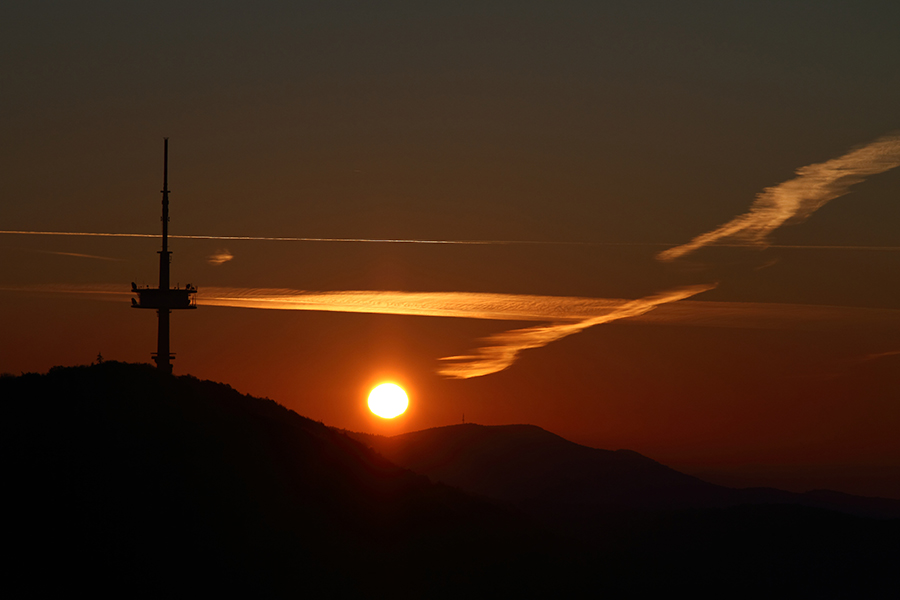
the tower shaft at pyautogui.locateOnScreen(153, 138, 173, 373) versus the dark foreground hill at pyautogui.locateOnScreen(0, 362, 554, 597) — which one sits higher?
the tower shaft at pyautogui.locateOnScreen(153, 138, 173, 373)

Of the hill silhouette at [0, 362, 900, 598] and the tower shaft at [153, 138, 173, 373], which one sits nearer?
the hill silhouette at [0, 362, 900, 598]

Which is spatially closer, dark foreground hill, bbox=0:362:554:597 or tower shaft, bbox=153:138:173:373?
dark foreground hill, bbox=0:362:554:597

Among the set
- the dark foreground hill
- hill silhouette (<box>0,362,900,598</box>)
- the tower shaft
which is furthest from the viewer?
the tower shaft

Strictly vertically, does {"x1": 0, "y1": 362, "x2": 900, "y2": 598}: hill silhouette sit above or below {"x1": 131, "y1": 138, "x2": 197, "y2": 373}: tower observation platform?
below

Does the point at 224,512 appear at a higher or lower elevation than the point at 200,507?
lower

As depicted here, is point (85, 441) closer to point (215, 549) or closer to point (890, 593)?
point (215, 549)

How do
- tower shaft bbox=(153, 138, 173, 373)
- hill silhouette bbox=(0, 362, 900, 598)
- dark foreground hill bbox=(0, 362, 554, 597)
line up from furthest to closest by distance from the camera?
tower shaft bbox=(153, 138, 173, 373) < hill silhouette bbox=(0, 362, 900, 598) < dark foreground hill bbox=(0, 362, 554, 597)

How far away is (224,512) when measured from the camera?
6106cm

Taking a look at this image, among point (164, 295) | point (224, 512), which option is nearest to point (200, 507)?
point (224, 512)

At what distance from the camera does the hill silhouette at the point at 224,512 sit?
54.5m

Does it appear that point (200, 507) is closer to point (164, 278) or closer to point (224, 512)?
point (224, 512)

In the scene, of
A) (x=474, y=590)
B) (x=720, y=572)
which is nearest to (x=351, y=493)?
(x=474, y=590)

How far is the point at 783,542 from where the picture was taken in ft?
372

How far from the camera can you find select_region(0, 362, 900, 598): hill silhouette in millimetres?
54469
